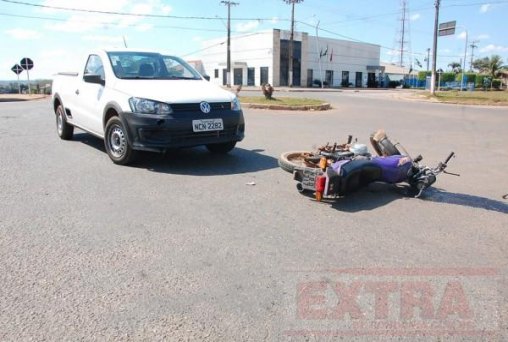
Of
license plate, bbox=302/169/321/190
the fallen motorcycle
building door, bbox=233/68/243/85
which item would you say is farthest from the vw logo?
building door, bbox=233/68/243/85

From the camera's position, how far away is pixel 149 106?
6000 millimetres

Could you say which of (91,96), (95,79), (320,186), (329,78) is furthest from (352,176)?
(329,78)

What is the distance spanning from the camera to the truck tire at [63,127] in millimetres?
8758

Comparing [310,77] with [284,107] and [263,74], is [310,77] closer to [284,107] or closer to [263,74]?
[263,74]

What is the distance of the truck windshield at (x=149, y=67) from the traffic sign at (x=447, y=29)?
30.7 meters

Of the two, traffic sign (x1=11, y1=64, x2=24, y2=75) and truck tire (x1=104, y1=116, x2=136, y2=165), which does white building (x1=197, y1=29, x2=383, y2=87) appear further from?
truck tire (x1=104, y1=116, x2=136, y2=165)

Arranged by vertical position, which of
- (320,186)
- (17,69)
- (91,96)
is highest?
(17,69)

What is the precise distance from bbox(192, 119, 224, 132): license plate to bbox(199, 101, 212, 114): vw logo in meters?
0.13

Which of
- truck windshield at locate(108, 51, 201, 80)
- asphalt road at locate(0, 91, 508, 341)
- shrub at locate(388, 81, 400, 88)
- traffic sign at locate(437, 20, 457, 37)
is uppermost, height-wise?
traffic sign at locate(437, 20, 457, 37)

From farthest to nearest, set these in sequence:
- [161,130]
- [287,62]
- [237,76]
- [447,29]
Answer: [237,76]
[287,62]
[447,29]
[161,130]

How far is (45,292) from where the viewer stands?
2871mm

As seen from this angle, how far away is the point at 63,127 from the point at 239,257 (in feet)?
21.8

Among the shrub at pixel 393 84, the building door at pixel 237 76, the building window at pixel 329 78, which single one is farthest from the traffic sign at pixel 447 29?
the shrub at pixel 393 84

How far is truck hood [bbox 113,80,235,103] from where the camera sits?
6098 mm
